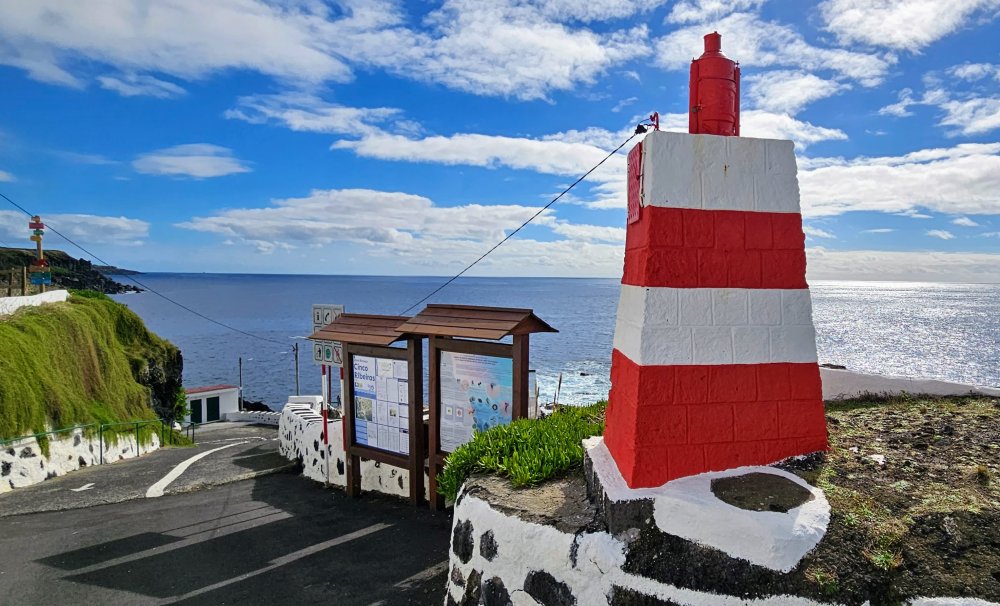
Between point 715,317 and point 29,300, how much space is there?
21.0 m

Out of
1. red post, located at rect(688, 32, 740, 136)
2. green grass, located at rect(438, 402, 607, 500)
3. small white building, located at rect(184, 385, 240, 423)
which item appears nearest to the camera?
red post, located at rect(688, 32, 740, 136)

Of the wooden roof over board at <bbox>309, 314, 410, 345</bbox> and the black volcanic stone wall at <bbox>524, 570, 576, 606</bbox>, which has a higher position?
the wooden roof over board at <bbox>309, 314, 410, 345</bbox>

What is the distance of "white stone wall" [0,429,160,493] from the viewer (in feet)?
38.3

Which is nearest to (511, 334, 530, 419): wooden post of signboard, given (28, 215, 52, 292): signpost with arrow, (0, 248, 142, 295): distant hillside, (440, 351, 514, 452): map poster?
(440, 351, 514, 452): map poster

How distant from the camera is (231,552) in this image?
25.3 ft

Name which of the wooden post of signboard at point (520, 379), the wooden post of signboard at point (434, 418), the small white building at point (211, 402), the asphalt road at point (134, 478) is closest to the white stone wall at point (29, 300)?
the asphalt road at point (134, 478)

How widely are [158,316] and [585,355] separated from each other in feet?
310

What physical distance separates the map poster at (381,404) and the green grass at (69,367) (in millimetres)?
7981

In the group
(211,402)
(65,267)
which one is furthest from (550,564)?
(65,267)

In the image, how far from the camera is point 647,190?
4.07 metres

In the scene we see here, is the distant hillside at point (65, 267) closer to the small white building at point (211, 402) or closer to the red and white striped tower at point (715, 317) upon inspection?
the small white building at point (211, 402)

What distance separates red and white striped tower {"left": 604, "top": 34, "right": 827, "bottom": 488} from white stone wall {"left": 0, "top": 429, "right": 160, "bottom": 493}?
13332 millimetres

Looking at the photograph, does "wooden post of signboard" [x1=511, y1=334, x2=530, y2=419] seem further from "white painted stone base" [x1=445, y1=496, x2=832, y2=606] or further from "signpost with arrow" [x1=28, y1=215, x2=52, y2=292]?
"signpost with arrow" [x1=28, y1=215, x2=52, y2=292]

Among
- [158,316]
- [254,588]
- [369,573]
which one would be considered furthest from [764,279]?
[158,316]
